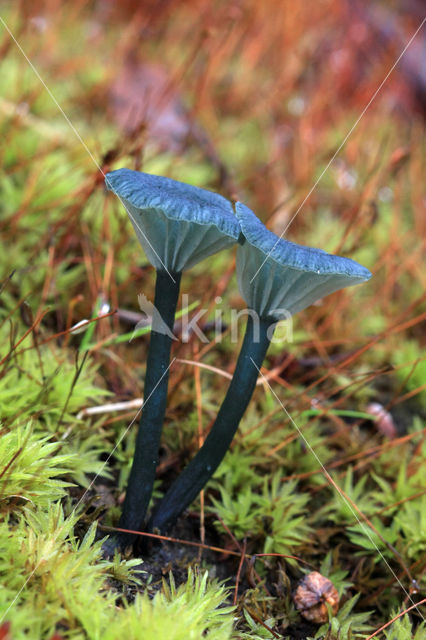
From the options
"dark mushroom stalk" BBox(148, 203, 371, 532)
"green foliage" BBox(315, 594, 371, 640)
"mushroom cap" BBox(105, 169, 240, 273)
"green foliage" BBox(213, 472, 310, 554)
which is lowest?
"green foliage" BBox(315, 594, 371, 640)

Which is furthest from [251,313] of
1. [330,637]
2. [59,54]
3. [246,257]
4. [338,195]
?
[59,54]

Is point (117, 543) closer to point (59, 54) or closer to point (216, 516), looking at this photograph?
point (216, 516)

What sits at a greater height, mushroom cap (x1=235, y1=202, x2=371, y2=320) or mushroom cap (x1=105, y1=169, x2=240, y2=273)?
mushroom cap (x1=105, y1=169, x2=240, y2=273)

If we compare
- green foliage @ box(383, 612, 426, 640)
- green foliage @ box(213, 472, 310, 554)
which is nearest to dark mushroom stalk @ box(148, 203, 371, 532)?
green foliage @ box(213, 472, 310, 554)

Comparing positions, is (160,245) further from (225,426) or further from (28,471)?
(28,471)

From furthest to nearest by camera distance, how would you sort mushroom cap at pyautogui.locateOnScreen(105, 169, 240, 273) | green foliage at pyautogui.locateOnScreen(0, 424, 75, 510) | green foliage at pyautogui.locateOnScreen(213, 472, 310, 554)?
1. green foliage at pyautogui.locateOnScreen(213, 472, 310, 554)
2. green foliage at pyautogui.locateOnScreen(0, 424, 75, 510)
3. mushroom cap at pyautogui.locateOnScreen(105, 169, 240, 273)

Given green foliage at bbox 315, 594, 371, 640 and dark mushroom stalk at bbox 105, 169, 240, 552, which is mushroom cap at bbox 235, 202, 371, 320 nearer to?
dark mushroom stalk at bbox 105, 169, 240, 552

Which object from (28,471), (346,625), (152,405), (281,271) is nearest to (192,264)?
(281,271)

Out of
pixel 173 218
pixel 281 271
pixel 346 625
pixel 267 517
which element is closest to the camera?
pixel 173 218
